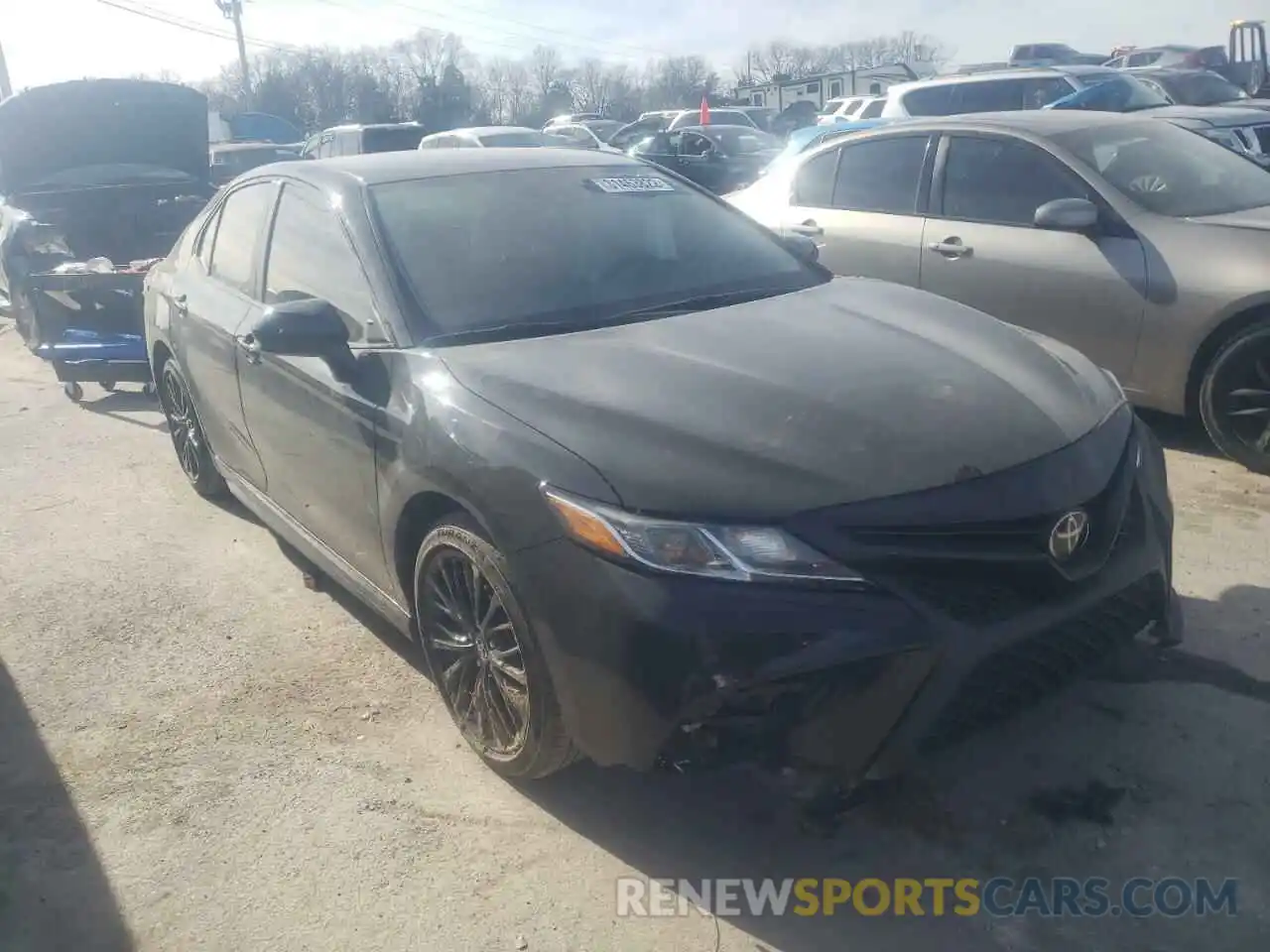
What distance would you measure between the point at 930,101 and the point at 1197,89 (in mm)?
4136

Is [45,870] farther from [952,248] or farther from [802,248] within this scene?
[952,248]

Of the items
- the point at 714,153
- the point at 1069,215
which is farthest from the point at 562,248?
the point at 714,153

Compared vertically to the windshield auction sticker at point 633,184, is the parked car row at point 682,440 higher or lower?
lower

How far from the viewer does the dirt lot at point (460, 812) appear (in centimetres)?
260

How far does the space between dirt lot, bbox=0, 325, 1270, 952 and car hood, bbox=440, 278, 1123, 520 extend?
0.66 metres

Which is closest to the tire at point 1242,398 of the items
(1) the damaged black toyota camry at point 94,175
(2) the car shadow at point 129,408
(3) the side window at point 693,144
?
(2) the car shadow at point 129,408

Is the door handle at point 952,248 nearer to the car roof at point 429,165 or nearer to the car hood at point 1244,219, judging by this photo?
the car hood at point 1244,219

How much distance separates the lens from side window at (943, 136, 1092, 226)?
5.44 m

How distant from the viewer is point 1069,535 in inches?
99.3

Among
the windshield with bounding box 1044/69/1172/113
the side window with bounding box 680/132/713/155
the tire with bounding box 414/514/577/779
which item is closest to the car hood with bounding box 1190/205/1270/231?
the tire with bounding box 414/514/577/779

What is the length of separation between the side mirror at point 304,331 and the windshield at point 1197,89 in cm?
1514

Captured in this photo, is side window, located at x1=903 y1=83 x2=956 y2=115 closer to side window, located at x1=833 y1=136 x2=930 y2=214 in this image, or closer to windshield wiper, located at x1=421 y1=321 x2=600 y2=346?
side window, located at x1=833 y1=136 x2=930 y2=214

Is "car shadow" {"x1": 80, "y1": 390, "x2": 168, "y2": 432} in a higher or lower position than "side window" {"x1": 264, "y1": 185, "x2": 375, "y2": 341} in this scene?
lower

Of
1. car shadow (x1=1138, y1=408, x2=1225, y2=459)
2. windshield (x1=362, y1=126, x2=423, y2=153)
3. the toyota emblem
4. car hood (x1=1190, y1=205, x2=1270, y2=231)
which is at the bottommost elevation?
car shadow (x1=1138, y1=408, x2=1225, y2=459)
